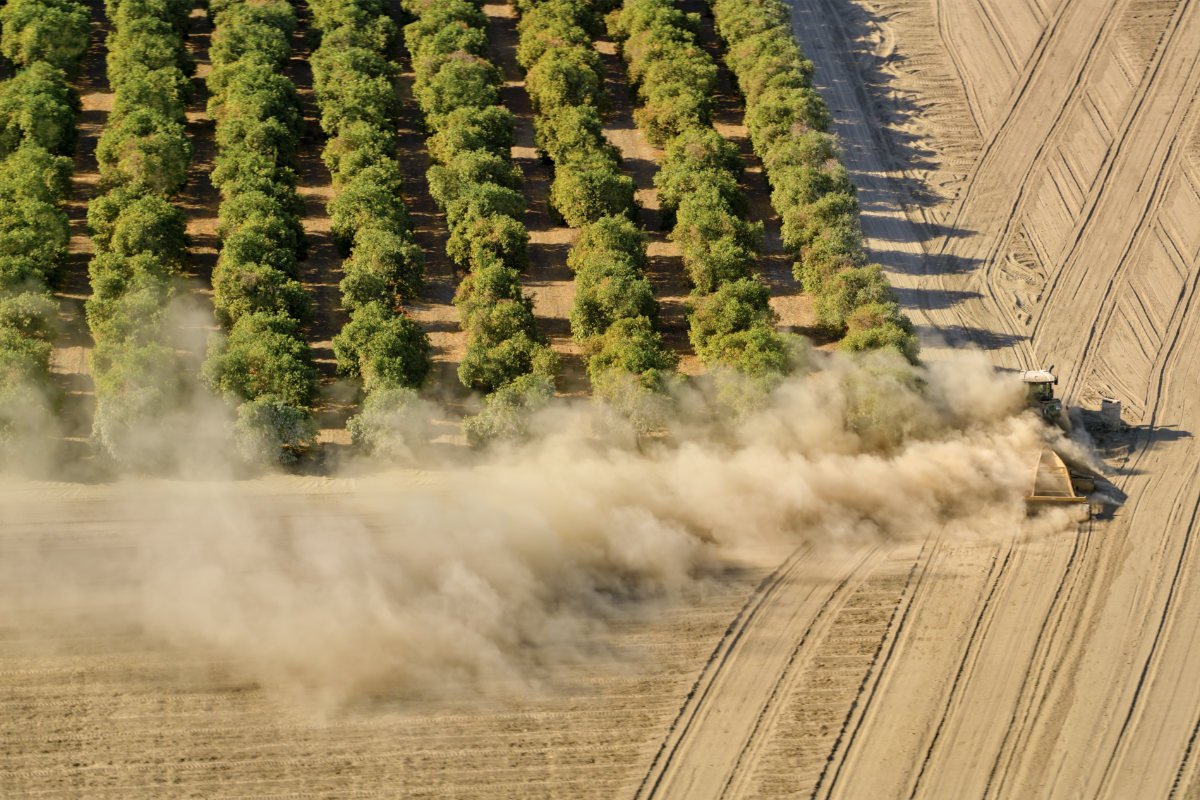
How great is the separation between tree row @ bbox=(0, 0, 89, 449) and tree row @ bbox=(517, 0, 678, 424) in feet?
73.9

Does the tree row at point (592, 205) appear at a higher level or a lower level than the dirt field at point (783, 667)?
higher

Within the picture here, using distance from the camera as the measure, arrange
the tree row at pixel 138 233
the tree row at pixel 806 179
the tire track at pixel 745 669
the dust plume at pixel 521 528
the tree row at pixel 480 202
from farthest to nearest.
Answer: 1. the tree row at pixel 806 179
2. the tree row at pixel 480 202
3. the tree row at pixel 138 233
4. the dust plume at pixel 521 528
5. the tire track at pixel 745 669

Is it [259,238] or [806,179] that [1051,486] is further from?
[259,238]

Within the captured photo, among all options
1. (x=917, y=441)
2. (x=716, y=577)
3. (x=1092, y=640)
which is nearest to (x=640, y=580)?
(x=716, y=577)

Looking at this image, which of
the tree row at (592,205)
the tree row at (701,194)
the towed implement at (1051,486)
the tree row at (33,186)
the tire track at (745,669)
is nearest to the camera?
the tire track at (745,669)

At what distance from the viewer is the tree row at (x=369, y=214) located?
50094mm

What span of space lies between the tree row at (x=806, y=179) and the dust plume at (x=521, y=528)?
3.05m

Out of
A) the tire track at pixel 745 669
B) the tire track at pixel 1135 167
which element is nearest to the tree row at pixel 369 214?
the tire track at pixel 745 669

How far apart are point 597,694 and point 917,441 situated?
17.1m

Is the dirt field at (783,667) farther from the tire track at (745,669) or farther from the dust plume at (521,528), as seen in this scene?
the dust plume at (521,528)

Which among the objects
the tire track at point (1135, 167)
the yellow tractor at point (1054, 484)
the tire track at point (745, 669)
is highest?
the tire track at point (1135, 167)

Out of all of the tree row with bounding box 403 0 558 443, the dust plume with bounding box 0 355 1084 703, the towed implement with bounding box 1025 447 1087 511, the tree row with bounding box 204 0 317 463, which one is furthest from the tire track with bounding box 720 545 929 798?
the tree row with bounding box 204 0 317 463

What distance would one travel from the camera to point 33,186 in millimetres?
57875

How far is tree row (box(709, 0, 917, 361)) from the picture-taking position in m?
53.6
